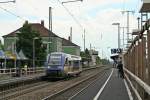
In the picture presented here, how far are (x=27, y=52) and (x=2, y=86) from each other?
225ft

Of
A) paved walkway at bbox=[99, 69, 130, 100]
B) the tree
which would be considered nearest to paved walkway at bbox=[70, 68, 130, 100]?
paved walkway at bbox=[99, 69, 130, 100]

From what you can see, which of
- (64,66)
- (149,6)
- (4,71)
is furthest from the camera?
(4,71)

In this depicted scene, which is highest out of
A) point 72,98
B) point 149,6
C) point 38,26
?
point 38,26

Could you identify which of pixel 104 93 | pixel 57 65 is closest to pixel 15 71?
pixel 57 65

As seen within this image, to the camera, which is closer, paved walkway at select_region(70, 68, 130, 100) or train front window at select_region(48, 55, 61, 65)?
paved walkway at select_region(70, 68, 130, 100)

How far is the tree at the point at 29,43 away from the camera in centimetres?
10254

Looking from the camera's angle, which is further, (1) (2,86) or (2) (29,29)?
(2) (29,29)

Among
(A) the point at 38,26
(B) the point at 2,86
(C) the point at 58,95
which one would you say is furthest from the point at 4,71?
(A) the point at 38,26

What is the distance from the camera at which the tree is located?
10254 cm

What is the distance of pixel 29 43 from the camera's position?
342 ft

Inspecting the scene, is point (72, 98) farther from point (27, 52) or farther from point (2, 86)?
point (27, 52)

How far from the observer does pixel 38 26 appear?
154875mm

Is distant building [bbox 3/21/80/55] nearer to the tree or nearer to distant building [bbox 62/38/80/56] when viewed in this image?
distant building [bbox 62/38/80/56]

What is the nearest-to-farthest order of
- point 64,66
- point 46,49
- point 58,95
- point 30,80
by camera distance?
point 58,95, point 30,80, point 64,66, point 46,49
